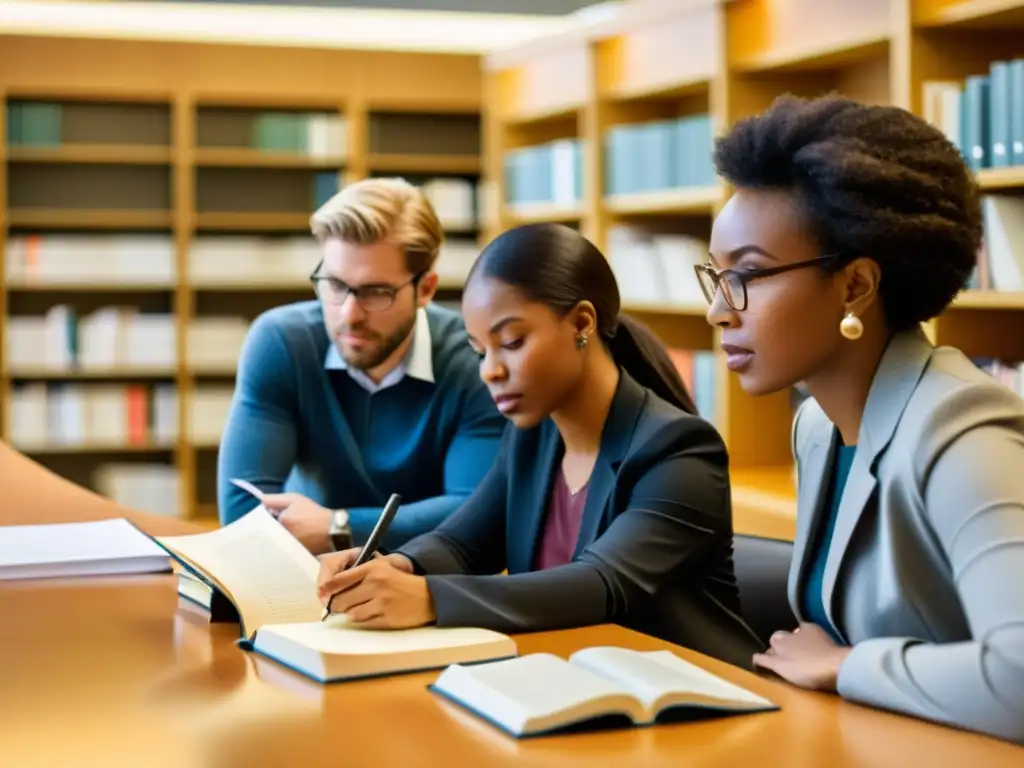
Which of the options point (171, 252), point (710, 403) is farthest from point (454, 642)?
point (171, 252)

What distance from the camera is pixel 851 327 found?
5.30ft

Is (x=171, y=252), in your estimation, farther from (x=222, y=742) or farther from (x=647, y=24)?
(x=222, y=742)

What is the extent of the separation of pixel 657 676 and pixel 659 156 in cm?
409

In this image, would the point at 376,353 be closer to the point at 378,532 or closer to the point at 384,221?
the point at 384,221

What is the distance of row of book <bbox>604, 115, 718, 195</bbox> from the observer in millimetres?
5113

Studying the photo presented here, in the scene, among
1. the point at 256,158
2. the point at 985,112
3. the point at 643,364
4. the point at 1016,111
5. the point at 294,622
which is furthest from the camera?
the point at 256,158

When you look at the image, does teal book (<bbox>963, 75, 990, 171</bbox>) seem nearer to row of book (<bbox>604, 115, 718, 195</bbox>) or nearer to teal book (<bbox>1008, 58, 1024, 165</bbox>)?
teal book (<bbox>1008, 58, 1024, 165</bbox>)

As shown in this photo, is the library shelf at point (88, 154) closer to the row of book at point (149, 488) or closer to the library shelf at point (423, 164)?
the library shelf at point (423, 164)

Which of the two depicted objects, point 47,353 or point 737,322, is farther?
point 47,353

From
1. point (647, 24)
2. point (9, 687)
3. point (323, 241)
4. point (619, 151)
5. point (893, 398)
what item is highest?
point (647, 24)

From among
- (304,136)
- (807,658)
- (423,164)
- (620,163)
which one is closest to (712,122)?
(620,163)

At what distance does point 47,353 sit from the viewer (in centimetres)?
690

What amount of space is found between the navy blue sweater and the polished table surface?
1.11 m

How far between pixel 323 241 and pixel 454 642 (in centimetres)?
139
